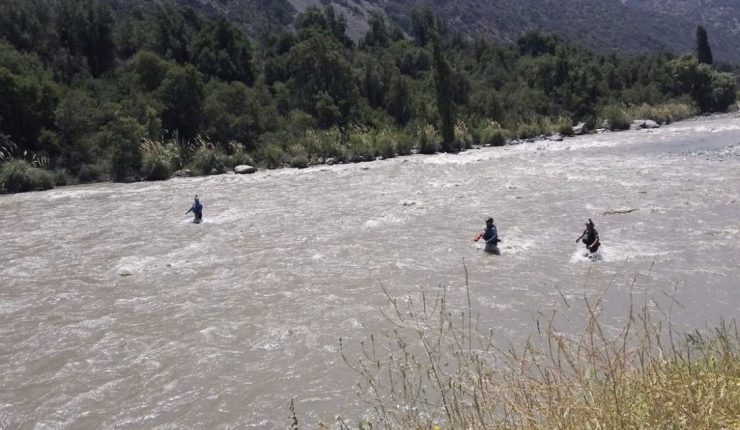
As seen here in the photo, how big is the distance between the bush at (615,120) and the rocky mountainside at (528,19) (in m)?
48.7

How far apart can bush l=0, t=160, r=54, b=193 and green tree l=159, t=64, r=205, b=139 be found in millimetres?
9654

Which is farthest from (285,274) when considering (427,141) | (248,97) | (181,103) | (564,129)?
(564,129)

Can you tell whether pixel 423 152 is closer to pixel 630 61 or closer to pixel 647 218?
pixel 647 218

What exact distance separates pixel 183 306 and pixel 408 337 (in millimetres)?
4358

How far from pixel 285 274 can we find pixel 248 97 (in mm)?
27109

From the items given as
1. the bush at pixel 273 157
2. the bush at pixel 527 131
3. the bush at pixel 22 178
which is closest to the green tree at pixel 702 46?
the bush at pixel 527 131

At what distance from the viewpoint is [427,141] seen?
3434 centimetres

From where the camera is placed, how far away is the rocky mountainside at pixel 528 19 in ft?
Result: 295

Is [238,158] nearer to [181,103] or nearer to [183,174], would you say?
[183,174]

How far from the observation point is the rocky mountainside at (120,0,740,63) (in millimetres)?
89875

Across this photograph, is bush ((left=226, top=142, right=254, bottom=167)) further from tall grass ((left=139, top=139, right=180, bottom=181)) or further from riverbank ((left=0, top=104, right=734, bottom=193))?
tall grass ((left=139, top=139, right=180, bottom=181))

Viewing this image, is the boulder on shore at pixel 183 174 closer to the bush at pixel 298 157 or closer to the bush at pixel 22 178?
the bush at pixel 298 157

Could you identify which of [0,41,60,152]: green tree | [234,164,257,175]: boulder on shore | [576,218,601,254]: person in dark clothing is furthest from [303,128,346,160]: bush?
[576,218,601,254]: person in dark clothing

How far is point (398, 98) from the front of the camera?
1820 inches
